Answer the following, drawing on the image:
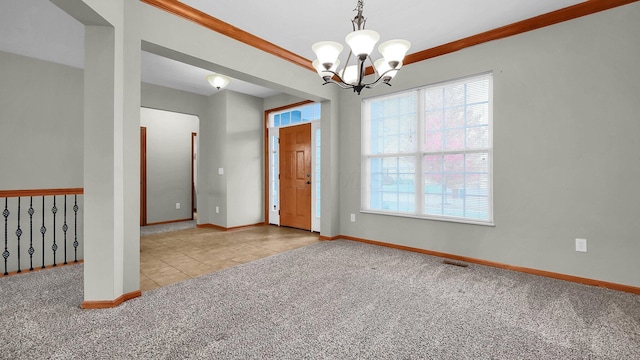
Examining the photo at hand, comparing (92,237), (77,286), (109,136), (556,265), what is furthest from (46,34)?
(556,265)

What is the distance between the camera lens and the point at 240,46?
3227 mm

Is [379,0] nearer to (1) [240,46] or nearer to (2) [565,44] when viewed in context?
(1) [240,46]

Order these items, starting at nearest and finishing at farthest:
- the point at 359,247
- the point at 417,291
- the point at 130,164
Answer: the point at 130,164
the point at 417,291
the point at 359,247

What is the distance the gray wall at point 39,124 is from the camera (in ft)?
11.4

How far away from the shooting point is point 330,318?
206cm

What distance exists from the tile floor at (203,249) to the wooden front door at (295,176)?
28 cm

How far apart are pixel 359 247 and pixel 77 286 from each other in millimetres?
3184

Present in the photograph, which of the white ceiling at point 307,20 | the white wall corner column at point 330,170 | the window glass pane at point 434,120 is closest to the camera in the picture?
the white ceiling at point 307,20

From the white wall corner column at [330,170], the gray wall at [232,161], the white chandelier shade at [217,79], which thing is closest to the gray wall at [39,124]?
the white chandelier shade at [217,79]

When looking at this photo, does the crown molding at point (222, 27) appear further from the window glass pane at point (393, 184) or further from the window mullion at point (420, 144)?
the window glass pane at point (393, 184)

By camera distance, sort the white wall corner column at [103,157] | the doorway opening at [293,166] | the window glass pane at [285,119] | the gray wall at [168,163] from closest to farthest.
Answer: the white wall corner column at [103,157], the doorway opening at [293,166], the window glass pane at [285,119], the gray wall at [168,163]

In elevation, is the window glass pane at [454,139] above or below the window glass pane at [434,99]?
below

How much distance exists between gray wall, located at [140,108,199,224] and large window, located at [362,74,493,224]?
4.44 m

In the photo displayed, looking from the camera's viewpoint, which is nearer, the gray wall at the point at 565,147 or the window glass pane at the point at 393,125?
the gray wall at the point at 565,147
